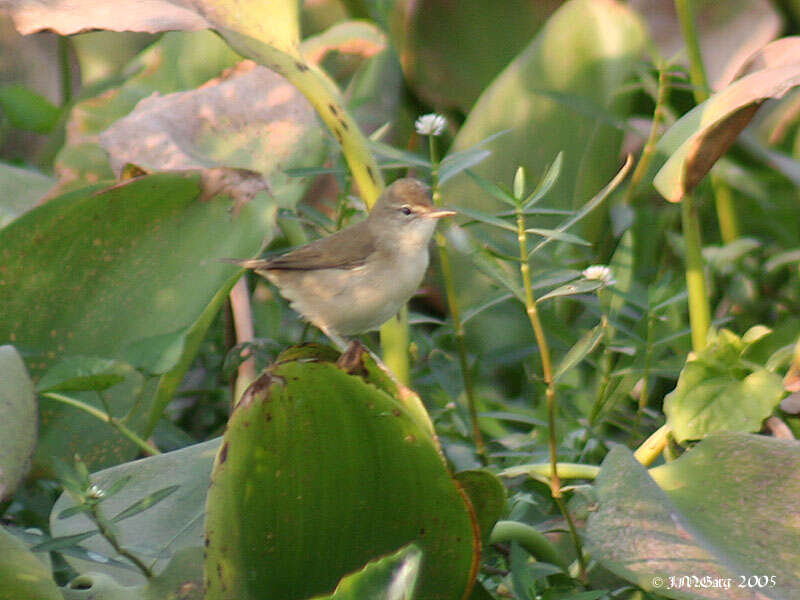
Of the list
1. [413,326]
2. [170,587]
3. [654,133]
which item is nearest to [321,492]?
[170,587]

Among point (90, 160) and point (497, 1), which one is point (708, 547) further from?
point (497, 1)

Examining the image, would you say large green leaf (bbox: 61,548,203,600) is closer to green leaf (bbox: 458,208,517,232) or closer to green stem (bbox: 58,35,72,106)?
green leaf (bbox: 458,208,517,232)

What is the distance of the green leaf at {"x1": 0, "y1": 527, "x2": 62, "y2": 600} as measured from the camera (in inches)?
29.0

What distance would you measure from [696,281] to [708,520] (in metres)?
0.33

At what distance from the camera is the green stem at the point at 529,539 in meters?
0.91

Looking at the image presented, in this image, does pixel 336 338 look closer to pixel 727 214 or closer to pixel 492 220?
pixel 492 220

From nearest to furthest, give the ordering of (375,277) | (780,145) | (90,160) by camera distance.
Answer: (375,277) → (90,160) → (780,145)

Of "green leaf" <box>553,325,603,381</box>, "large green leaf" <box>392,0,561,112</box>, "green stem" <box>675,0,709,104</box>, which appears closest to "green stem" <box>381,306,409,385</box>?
"green leaf" <box>553,325,603,381</box>

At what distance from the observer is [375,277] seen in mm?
1290

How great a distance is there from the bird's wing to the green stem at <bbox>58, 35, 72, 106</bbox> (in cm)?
99

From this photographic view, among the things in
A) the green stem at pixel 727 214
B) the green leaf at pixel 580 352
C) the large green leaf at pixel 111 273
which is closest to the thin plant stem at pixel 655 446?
the green leaf at pixel 580 352

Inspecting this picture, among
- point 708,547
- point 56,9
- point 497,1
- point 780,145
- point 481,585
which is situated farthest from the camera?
point 780,145

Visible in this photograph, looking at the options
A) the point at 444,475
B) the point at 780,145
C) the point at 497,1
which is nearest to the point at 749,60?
the point at 444,475

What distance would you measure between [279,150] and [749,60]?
603mm
